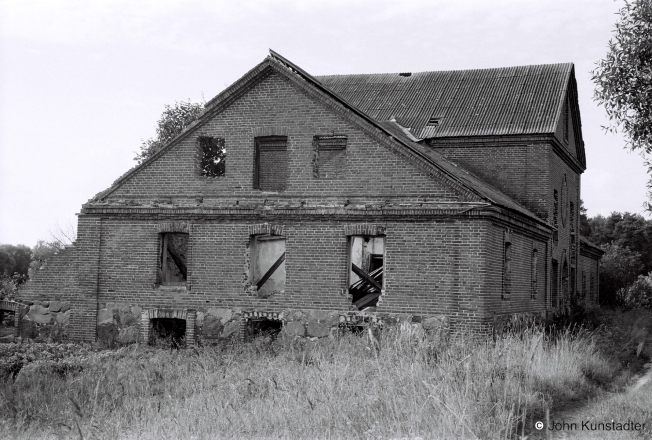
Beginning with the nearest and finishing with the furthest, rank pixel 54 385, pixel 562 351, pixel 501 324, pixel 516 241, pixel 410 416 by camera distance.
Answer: pixel 410 416, pixel 54 385, pixel 562 351, pixel 501 324, pixel 516 241

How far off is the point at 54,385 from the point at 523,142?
54.9ft

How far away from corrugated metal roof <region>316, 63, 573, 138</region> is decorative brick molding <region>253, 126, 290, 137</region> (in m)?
7.30

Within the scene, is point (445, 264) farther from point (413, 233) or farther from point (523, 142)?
point (523, 142)

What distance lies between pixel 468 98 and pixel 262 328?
38.8ft

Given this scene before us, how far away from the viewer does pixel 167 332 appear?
20500 millimetres

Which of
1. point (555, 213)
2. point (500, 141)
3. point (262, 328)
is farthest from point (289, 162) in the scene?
point (555, 213)

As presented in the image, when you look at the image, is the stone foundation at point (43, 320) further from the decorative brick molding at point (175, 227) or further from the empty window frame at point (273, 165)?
the empty window frame at point (273, 165)

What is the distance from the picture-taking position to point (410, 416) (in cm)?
915

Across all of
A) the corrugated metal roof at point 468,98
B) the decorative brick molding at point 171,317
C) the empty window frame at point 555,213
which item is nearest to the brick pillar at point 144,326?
the decorative brick molding at point 171,317

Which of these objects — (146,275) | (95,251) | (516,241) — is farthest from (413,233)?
(95,251)

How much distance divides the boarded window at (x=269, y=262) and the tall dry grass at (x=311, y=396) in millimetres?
5263

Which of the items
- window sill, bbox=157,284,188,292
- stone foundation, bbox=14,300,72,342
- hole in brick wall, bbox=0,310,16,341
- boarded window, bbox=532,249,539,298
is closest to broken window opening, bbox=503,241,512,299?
boarded window, bbox=532,249,539,298

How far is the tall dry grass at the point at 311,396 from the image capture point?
9203 millimetres

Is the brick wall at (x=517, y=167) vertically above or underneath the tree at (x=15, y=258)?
above
